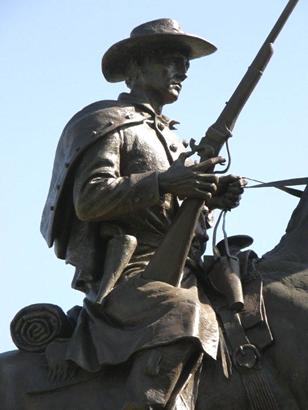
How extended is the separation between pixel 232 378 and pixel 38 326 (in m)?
1.80

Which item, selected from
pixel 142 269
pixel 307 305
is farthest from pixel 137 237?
pixel 307 305

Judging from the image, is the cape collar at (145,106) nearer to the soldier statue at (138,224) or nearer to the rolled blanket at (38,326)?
the soldier statue at (138,224)

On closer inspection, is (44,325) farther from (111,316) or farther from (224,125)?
(224,125)

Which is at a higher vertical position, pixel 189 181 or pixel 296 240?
pixel 189 181

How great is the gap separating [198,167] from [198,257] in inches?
37.1

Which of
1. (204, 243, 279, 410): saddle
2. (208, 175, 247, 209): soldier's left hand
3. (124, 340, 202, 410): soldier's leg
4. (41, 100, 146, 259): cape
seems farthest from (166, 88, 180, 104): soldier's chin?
(124, 340, 202, 410): soldier's leg

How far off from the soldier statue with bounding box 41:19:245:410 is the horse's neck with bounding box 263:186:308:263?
21.1 inches

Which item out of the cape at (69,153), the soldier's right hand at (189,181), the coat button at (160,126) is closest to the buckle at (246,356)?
the soldier's right hand at (189,181)

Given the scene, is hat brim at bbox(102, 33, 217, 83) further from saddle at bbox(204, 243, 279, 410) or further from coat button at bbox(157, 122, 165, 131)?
saddle at bbox(204, 243, 279, 410)

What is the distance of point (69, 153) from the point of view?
53.0ft

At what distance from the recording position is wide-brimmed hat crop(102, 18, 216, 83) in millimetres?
16734

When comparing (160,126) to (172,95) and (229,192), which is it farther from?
(229,192)

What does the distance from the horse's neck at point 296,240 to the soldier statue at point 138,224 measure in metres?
0.54

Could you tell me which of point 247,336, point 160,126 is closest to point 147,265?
point 247,336
